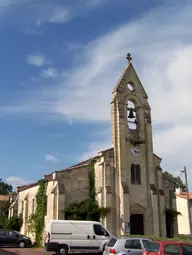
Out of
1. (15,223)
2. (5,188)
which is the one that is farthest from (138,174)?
(5,188)

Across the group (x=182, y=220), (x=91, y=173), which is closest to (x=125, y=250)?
(x=91, y=173)

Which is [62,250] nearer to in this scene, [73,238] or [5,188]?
[73,238]

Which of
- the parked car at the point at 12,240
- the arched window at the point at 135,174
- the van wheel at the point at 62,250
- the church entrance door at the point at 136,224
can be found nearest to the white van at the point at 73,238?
the van wheel at the point at 62,250

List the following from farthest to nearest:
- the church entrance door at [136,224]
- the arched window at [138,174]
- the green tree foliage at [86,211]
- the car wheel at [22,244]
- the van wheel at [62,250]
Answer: the arched window at [138,174], the church entrance door at [136,224], the green tree foliage at [86,211], the car wheel at [22,244], the van wheel at [62,250]

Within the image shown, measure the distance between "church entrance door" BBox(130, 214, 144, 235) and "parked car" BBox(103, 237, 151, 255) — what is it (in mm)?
13713

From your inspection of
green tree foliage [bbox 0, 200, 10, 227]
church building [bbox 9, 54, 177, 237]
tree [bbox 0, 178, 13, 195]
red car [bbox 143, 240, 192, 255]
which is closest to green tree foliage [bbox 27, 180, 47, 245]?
church building [bbox 9, 54, 177, 237]

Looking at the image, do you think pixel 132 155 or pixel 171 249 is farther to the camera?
pixel 132 155

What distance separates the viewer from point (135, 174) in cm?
3300

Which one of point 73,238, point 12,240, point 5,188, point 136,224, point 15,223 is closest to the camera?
point 73,238

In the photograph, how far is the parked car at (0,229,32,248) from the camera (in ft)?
96.1

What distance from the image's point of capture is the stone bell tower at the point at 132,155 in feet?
102

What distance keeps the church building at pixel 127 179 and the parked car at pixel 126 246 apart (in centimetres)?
1193

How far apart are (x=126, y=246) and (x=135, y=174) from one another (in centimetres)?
1541

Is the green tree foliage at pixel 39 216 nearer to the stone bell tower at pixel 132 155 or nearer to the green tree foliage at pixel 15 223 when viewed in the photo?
the green tree foliage at pixel 15 223
